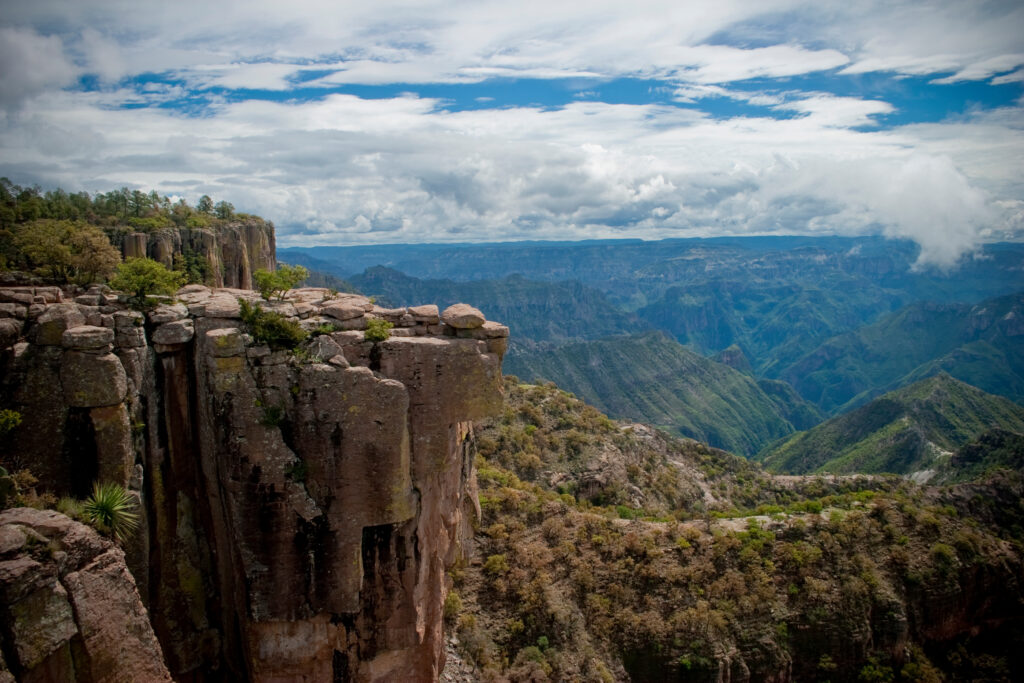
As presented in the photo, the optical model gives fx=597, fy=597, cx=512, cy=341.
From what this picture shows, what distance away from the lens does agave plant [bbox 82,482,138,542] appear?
22.8 m

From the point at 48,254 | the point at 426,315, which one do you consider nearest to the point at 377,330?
the point at 426,315

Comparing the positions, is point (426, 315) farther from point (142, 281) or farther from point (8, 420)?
point (8, 420)

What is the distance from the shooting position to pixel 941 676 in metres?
54.9

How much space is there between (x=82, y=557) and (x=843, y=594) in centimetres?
5742

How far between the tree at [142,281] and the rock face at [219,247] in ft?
71.8

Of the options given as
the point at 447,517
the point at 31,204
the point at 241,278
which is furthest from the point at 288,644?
the point at 241,278

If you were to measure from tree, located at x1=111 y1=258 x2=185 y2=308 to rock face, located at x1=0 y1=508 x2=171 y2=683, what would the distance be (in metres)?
10.5

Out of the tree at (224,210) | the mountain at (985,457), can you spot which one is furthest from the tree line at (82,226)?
the mountain at (985,457)

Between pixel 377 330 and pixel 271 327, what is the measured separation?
4.76m

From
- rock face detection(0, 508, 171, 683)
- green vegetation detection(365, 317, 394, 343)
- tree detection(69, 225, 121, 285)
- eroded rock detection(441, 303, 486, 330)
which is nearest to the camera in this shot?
rock face detection(0, 508, 171, 683)

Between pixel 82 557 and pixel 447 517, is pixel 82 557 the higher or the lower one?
the higher one

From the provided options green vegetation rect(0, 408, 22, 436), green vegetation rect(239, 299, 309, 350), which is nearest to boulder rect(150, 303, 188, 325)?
green vegetation rect(239, 299, 309, 350)

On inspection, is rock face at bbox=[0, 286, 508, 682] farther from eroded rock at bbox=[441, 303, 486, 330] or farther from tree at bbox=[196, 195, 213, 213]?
tree at bbox=[196, 195, 213, 213]

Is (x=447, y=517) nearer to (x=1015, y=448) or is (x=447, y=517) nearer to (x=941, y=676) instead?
(x=941, y=676)
